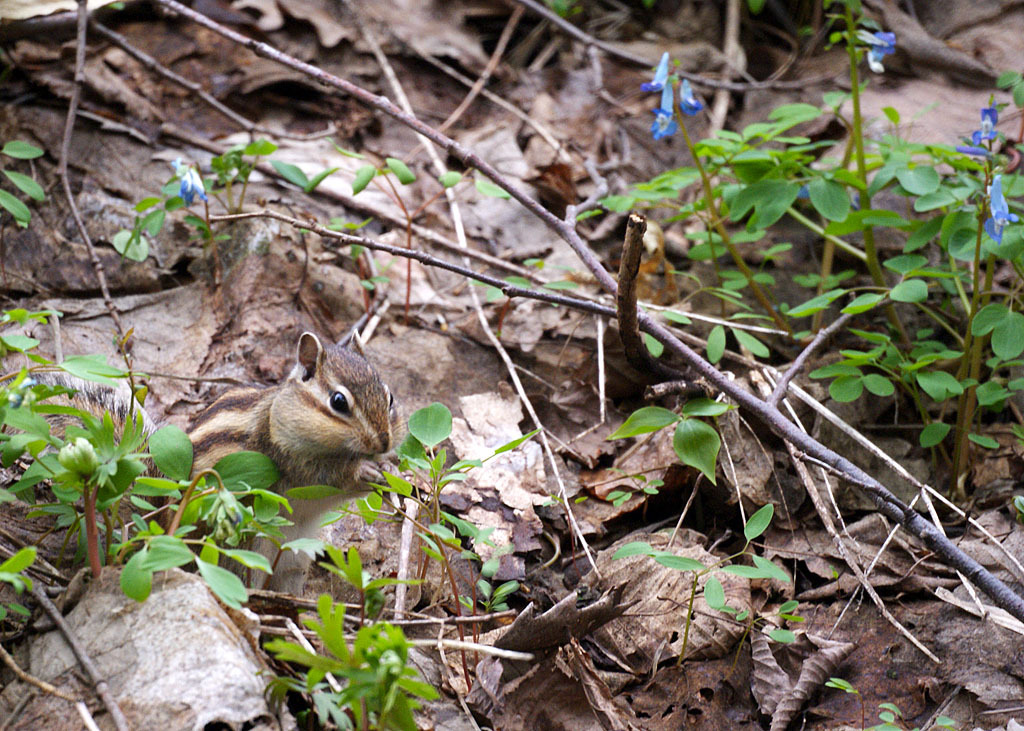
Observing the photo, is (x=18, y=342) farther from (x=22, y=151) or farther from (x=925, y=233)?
(x=925, y=233)

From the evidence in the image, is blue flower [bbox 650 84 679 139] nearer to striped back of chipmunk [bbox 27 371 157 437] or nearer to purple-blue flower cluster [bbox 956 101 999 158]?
purple-blue flower cluster [bbox 956 101 999 158]

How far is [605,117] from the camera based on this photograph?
5.77m

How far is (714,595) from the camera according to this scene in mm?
2635

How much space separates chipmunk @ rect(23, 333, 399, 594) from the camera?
Result: 10.5 ft

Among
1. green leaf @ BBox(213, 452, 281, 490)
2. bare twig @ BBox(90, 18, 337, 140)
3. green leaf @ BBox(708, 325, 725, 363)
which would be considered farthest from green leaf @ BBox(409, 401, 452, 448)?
bare twig @ BBox(90, 18, 337, 140)

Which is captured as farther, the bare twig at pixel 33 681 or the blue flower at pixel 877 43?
the blue flower at pixel 877 43

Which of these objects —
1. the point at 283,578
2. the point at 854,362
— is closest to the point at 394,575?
the point at 283,578

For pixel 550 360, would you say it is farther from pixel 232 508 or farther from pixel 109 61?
pixel 109 61

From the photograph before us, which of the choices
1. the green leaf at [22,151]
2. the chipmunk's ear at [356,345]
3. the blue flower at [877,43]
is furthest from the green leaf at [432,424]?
the blue flower at [877,43]

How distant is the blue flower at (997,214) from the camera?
308cm

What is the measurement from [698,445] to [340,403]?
1368mm

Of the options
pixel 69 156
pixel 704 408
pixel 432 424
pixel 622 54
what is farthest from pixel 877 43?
pixel 69 156

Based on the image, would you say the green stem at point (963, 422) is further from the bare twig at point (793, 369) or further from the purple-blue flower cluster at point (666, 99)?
the purple-blue flower cluster at point (666, 99)

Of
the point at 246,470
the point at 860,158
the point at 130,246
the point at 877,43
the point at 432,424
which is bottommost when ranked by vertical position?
the point at 130,246
